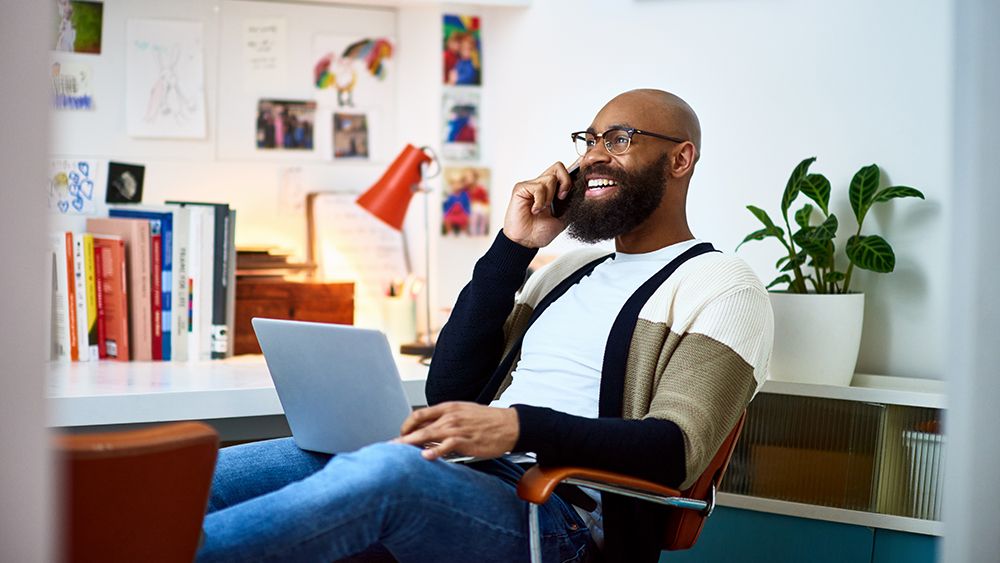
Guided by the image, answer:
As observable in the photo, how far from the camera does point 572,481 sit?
169 cm

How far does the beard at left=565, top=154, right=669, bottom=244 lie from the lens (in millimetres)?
2205

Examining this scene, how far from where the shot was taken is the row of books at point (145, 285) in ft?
8.80

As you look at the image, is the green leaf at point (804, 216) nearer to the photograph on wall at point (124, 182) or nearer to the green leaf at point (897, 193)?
the green leaf at point (897, 193)

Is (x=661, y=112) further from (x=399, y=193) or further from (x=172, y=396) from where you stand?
(x=172, y=396)

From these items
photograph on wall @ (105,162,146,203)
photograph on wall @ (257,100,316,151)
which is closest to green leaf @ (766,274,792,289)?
photograph on wall @ (257,100,316,151)

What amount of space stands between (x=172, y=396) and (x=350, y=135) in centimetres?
144

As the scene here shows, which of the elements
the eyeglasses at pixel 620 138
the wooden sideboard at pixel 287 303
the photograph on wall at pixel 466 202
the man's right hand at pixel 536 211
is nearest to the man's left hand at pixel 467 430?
the man's right hand at pixel 536 211

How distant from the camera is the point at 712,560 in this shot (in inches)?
98.0

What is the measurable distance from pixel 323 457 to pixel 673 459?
2.37 ft

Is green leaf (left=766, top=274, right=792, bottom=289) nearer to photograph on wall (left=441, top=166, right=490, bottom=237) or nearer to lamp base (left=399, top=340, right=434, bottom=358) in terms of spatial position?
lamp base (left=399, top=340, right=434, bottom=358)

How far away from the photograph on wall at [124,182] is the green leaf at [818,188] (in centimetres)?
190

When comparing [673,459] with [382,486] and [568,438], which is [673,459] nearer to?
[568,438]

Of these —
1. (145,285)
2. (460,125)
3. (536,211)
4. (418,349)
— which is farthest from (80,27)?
(536,211)

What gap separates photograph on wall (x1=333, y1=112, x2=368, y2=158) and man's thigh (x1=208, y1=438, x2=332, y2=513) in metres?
1.53
